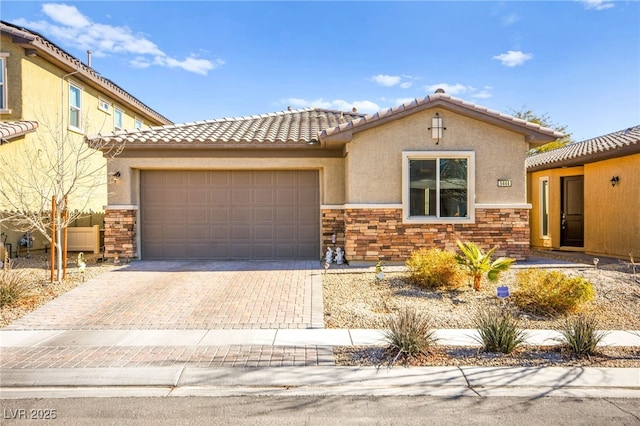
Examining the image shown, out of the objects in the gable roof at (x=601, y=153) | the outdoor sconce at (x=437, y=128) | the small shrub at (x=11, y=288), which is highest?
the outdoor sconce at (x=437, y=128)

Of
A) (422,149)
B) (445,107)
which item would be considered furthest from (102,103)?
(445,107)

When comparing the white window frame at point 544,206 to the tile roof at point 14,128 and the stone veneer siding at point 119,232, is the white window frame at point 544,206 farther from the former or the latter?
the tile roof at point 14,128

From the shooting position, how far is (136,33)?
15195mm

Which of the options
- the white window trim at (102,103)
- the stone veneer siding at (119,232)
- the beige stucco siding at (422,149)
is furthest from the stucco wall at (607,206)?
the white window trim at (102,103)

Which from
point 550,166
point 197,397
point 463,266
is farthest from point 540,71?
point 197,397

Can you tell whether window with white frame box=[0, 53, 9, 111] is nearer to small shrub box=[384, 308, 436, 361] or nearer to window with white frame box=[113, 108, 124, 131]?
window with white frame box=[113, 108, 124, 131]

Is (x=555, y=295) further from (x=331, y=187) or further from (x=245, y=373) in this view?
(x=331, y=187)

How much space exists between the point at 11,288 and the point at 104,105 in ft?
38.9

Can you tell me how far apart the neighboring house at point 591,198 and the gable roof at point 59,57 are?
1692 cm

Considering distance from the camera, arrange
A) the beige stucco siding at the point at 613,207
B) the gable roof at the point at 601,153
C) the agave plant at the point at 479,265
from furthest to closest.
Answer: the beige stucco siding at the point at 613,207
the gable roof at the point at 601,153
the agave plant at the point at 479,265

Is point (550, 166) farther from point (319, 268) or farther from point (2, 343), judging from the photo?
point (2, 343)

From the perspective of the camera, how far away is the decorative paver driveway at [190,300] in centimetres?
654

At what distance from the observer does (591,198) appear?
1328cm

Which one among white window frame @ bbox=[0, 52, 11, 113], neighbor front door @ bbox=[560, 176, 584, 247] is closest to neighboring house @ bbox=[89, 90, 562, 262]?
white window frame @ bbox=[0, 52, 11, 113]
